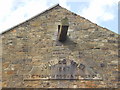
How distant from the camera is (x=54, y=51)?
8992 millimetres

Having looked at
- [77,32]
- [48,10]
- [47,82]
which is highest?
[48,10]

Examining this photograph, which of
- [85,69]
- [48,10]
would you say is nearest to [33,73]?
[85,69]

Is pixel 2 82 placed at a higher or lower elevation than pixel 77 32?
lower

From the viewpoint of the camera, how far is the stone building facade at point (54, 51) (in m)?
8.01

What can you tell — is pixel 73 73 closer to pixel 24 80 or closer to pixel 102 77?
pixel 102 77

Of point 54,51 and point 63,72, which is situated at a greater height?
point 54,51

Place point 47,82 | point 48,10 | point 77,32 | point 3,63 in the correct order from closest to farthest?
point 47,82
point 3,63
point 77,32
point 48,10

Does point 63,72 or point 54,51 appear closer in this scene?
point 63,72

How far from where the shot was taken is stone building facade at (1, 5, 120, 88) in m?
8.01

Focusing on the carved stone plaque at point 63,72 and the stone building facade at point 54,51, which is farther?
the carved stone plaque at point 63,72

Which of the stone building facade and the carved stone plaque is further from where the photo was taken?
the carved stone plaque

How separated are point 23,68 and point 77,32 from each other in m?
2.42

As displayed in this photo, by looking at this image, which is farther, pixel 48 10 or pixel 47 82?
pixel 48 10

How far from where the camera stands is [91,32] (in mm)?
9867
